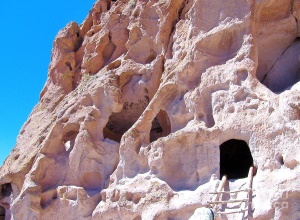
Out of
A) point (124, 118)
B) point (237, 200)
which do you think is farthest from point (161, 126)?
point (237, 200)

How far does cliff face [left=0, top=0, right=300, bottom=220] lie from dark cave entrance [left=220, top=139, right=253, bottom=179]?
2 centimetres

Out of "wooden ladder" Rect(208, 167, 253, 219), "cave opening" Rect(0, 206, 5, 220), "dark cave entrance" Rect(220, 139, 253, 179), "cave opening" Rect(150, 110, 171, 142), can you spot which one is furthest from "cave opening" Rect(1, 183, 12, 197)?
"wooden ladder" Rect(208, 167, 253, 219)

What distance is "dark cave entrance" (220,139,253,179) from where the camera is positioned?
7.59m

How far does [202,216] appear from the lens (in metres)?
2.96

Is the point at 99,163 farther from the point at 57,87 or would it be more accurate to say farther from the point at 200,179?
the point at 57,87

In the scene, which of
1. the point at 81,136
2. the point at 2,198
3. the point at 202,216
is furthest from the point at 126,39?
the point at 202,216

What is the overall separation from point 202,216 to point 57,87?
7744mm

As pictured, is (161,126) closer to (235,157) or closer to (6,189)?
(235,157)

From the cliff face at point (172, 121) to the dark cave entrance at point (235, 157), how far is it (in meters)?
0.02

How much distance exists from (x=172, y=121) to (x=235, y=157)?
161 centimetres

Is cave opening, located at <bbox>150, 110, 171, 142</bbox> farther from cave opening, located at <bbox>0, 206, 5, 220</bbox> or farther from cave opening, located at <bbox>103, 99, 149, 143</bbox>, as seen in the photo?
cave opening, located at <bbox>0, 206, 5, 220</bbox>

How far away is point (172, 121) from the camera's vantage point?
686 centimetres

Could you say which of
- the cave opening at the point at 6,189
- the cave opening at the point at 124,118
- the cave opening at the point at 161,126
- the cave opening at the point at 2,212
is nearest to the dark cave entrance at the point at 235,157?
the cave opening at the point at 161,126

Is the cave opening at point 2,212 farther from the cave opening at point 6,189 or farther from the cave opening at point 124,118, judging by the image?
the cave opening at point 124,118
